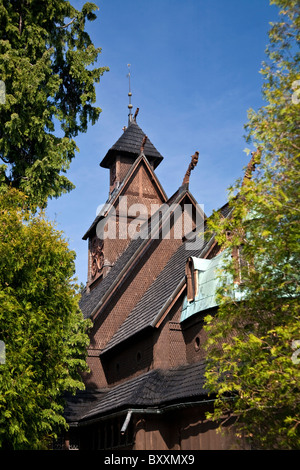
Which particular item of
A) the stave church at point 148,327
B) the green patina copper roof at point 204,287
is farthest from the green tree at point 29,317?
the green patina copper roof at point 204,287

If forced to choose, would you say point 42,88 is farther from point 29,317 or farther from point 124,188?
point 124,188

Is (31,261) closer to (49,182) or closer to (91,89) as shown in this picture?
(49,182)

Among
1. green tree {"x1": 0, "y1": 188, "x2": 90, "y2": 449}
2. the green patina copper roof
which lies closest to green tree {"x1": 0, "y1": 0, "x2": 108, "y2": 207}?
green tree {"x1": 0, "y1": 188, "x2": 90, "y2": 449}

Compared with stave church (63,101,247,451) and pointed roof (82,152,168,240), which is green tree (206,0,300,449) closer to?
stave church (63,101,247,451)

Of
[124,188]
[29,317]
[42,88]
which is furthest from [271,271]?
[124,188]

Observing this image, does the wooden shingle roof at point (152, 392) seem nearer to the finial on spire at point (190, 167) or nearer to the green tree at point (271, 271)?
the green tree at point (271, 271)

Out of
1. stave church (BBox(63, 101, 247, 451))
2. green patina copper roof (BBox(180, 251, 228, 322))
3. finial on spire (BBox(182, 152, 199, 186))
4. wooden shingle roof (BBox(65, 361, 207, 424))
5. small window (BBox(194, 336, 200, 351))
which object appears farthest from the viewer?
finial on spire (BBox(182, 152, 199, 186))

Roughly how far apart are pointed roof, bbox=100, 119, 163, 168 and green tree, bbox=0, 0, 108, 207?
1085cm

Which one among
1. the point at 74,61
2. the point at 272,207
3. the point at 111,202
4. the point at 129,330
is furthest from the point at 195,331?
the point at 111,202

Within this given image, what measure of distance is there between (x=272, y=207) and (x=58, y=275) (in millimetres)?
7241

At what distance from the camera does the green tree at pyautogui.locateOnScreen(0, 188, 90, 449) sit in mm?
11391

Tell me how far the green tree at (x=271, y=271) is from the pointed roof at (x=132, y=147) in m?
20.7

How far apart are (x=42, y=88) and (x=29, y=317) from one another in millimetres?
8108

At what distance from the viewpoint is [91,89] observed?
1844 centimetres
